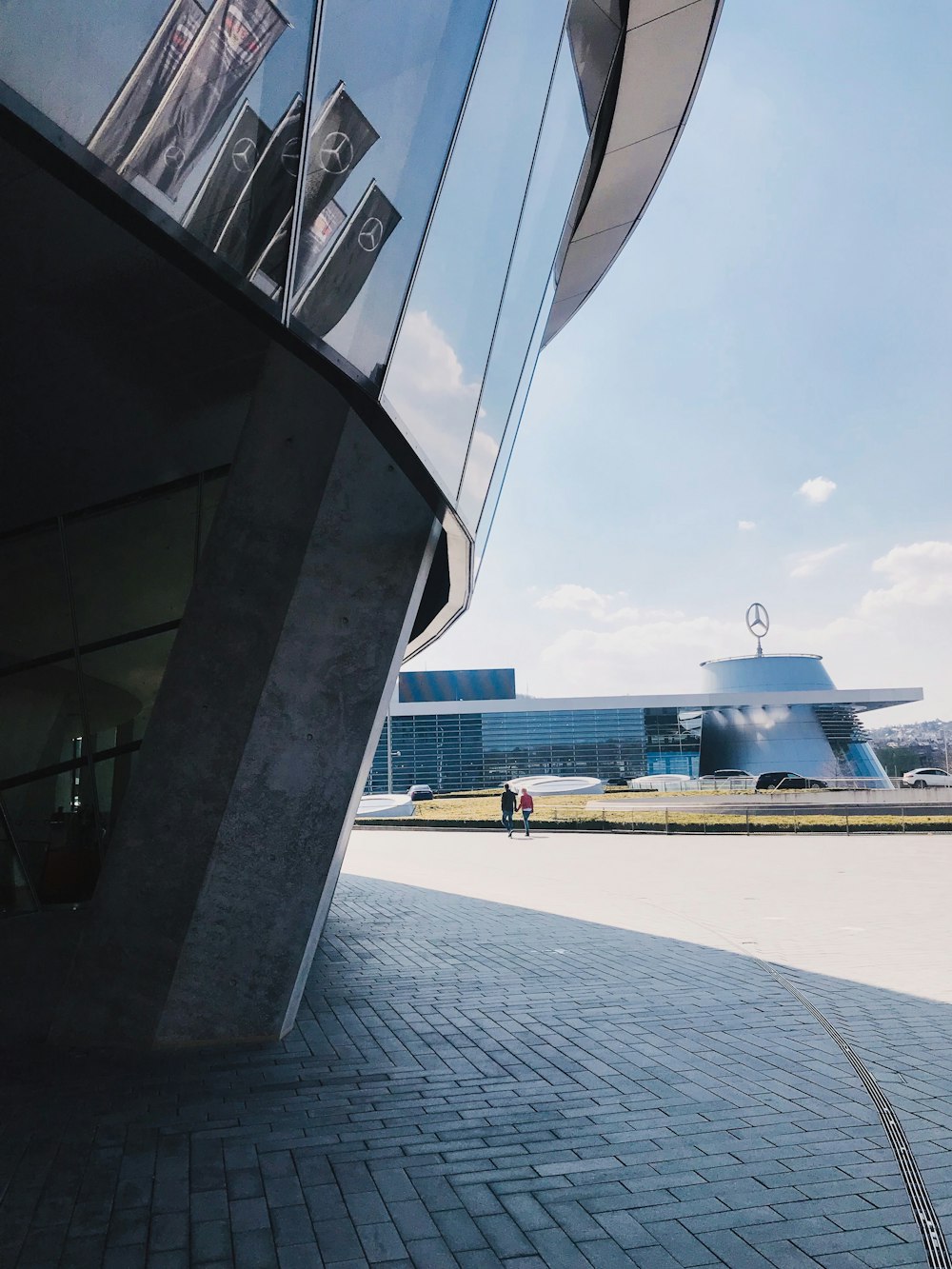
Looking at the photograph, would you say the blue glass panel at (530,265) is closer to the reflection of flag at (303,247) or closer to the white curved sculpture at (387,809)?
the reflection of flag at (303,247)

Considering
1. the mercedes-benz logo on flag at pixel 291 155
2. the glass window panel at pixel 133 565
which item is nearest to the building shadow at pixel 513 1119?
the glass window panel at pixel 133 565

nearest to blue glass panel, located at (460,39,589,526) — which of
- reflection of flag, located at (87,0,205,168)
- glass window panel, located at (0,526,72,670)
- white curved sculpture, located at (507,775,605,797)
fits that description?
glass window panel, located at (0,526,72,670)

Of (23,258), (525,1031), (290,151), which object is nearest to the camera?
(290,151)

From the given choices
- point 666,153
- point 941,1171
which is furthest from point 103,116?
point 666,153

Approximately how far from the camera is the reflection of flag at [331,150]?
4.29m

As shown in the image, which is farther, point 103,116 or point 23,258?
point 23,258

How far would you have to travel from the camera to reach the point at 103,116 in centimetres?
322

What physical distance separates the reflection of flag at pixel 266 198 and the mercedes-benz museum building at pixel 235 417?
16mm

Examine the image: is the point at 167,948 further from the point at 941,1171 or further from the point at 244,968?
the point at 941,1171

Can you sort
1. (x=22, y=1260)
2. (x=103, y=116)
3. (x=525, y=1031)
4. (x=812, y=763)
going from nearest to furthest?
(x=103, y=116) → (x=22, y=1260) → (x=525, y=1031) → (x=812, y=763)

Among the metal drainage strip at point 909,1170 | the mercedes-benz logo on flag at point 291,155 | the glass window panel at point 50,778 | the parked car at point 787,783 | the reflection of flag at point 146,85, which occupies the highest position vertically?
the mercedes-benz logo on flag at point 291,155

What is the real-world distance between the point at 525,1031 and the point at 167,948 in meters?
3.01

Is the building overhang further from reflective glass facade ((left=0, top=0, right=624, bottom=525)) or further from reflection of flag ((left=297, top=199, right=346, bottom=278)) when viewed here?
reflection of flag ((left=297, top=199, right=346, bottom=278))

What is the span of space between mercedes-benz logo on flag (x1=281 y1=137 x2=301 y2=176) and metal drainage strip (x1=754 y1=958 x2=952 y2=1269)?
557 centimetres
